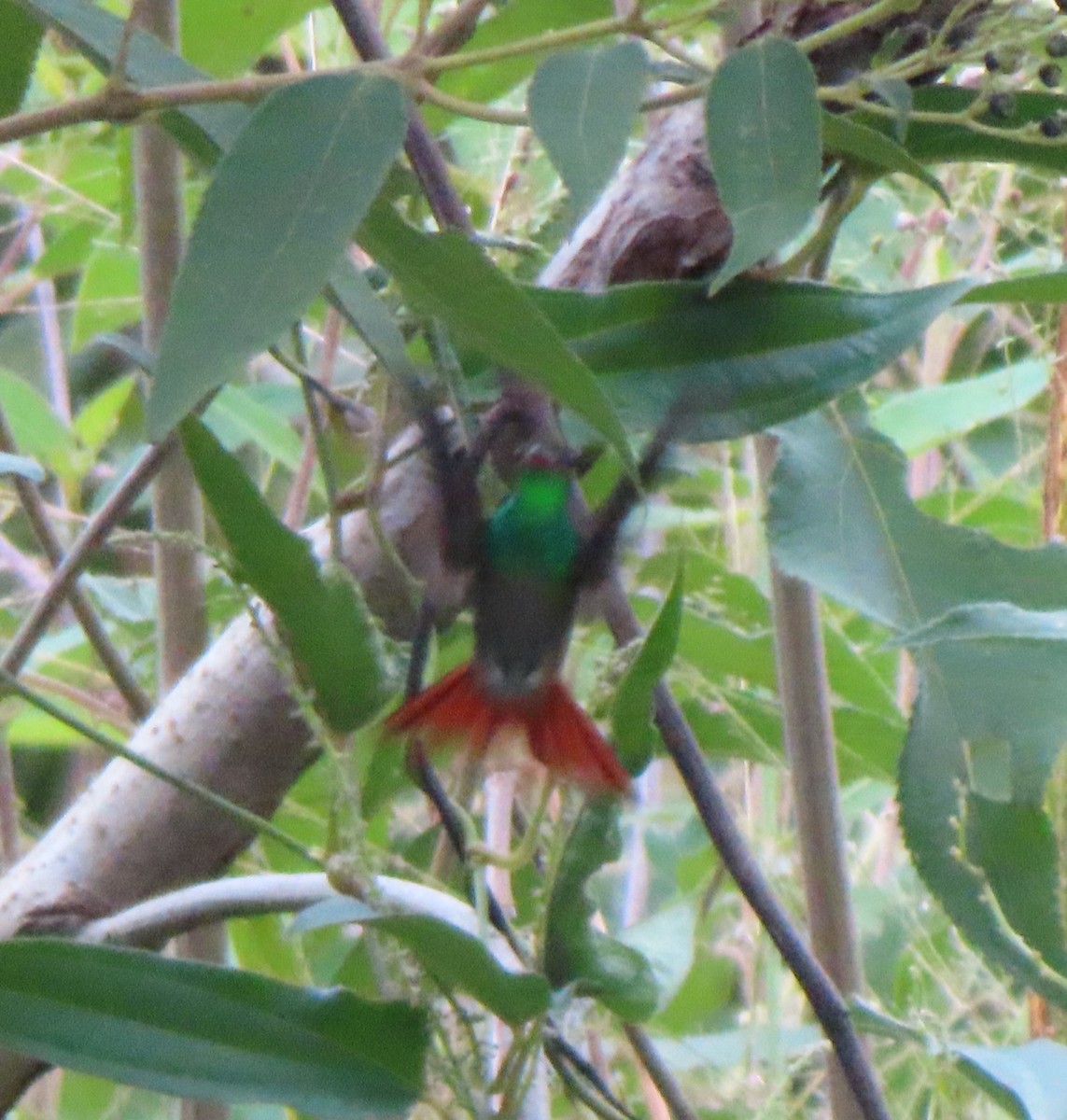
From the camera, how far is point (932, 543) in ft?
2.20

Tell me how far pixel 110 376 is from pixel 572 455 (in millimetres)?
1900

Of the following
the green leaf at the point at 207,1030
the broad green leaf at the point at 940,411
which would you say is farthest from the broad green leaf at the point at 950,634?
the broad green leaf at the point at 940,411

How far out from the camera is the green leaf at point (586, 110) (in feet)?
1.47

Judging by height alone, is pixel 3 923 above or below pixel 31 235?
below

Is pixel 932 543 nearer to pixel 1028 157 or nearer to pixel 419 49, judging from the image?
pixel 1028 157

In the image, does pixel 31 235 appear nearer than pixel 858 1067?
No

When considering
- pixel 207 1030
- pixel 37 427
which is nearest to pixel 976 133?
pixel 207 1030

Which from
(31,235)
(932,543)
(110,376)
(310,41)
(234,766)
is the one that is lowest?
(234,766)

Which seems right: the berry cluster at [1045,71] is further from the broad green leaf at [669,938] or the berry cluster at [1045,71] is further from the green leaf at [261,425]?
the green leaf at [261,425]

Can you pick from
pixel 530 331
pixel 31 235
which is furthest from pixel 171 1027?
pixel 31 235

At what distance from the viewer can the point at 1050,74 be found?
546 millimetres

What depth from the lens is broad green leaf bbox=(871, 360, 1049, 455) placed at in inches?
49.0

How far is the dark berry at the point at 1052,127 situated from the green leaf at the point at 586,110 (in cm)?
18

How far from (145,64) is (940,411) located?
0.87 metres
